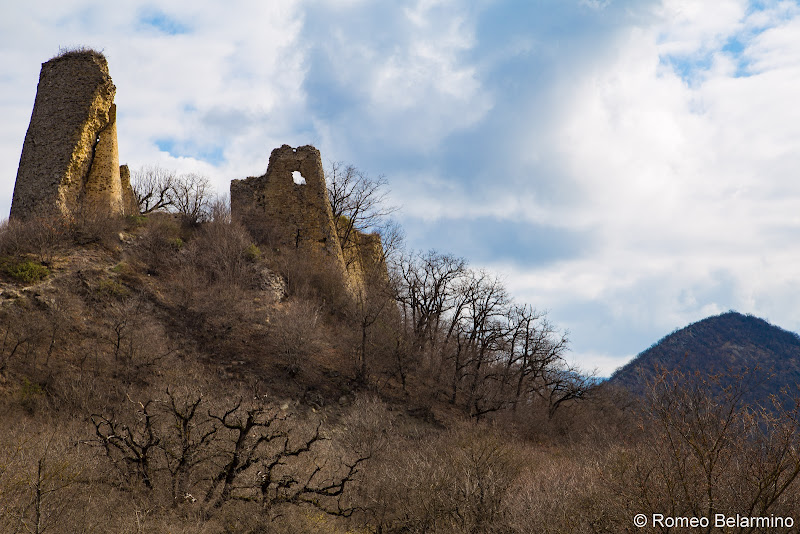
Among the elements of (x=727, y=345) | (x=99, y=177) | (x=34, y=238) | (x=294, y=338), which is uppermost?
(x=99, y=177)

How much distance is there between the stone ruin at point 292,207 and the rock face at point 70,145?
5.78m

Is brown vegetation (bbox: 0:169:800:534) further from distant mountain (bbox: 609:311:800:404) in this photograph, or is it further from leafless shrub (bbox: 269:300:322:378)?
distant mountain (bbox: 609:311:800:404)

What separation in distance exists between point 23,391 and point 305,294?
36.8 feet

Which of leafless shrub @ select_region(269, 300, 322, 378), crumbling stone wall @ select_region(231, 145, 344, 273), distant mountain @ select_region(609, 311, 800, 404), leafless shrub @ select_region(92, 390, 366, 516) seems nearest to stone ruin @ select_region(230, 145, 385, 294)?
crumbling stone wall @ select_region(231, 145, 344, 273)

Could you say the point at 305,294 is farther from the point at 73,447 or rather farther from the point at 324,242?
the point at 73,447

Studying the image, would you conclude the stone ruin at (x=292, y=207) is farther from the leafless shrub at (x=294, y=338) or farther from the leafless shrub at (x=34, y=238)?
the leafless shrub at (x=34, y=238)

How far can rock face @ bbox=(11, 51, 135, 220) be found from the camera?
2211 centimetres

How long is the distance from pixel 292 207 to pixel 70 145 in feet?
30.7

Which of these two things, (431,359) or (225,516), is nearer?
(225,516)

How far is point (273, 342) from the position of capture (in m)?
21.7

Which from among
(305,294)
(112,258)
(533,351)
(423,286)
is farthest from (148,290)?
(533,351)

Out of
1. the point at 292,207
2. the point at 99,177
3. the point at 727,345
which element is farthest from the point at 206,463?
the point at 727,345

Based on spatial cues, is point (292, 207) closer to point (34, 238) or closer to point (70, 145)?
point (70, 145)

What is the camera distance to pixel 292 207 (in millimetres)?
28172
